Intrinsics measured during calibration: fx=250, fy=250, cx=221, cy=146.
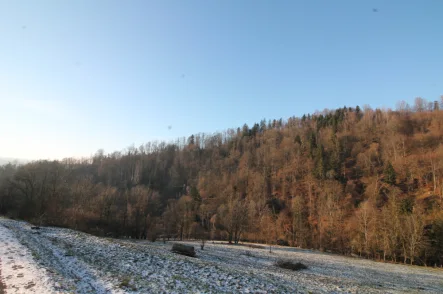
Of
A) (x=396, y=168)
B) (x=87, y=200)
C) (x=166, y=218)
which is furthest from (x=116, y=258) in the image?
(x=396, y=168)

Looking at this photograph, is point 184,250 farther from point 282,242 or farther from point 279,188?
point 279,188

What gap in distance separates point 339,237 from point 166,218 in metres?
50.6

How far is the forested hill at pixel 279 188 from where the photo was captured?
56312mm

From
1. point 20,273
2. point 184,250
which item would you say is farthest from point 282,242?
point 20,273

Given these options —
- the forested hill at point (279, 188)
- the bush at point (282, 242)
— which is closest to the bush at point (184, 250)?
the forested hill at point (279, 188)

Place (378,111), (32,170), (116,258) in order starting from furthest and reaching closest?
1. (378,111)
2. (32,170)
3. (116,258)

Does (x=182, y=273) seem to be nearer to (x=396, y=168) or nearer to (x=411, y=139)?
(x=396, y=168)

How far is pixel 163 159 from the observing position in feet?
576

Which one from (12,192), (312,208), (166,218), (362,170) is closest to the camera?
(12,192)

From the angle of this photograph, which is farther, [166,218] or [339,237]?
[166,218]

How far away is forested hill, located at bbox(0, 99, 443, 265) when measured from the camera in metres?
56.3

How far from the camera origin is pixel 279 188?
12138 centimetres

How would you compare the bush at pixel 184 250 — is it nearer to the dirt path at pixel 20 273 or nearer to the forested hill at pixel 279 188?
the dirt path at pixel 20 273

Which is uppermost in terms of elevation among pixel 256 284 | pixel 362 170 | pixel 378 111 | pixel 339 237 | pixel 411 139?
pixel 378 111
